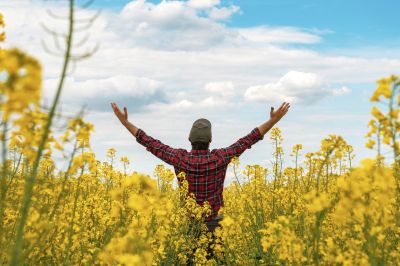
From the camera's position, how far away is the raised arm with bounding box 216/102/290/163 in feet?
18.9

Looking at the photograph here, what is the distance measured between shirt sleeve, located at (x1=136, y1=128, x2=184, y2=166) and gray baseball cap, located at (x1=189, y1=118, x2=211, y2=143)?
0.85 feet

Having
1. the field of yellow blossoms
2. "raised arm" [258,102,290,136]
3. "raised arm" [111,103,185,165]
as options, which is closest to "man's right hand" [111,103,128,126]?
"raised arm" [111,103,185,165]

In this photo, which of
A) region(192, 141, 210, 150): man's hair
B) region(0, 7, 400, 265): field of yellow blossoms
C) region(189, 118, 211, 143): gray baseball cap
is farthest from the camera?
region(192, 141, 210, 150): man's hair

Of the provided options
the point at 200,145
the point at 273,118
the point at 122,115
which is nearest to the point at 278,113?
the point at 273,118

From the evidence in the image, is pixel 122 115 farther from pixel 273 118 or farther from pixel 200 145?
pixel 273 118

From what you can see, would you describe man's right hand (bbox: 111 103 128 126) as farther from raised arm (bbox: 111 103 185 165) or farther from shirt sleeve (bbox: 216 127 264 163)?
shirt sleeve (bbox: 216 127 264 163)

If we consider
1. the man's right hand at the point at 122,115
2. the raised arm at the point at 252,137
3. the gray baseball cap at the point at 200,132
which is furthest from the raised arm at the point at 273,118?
the man's right hand at the point at 122,115

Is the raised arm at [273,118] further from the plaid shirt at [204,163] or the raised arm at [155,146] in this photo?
the raised arm at [155,146]

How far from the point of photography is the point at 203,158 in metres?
5.57

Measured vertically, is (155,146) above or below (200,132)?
below

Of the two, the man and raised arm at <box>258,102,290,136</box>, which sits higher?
raised arm at <box>258,102,290,136</box>

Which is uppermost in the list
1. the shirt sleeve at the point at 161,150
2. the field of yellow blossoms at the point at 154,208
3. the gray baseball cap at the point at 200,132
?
the gray baseball cap at the point at 200,132

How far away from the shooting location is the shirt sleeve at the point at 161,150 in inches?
225

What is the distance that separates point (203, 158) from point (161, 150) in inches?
20.8
